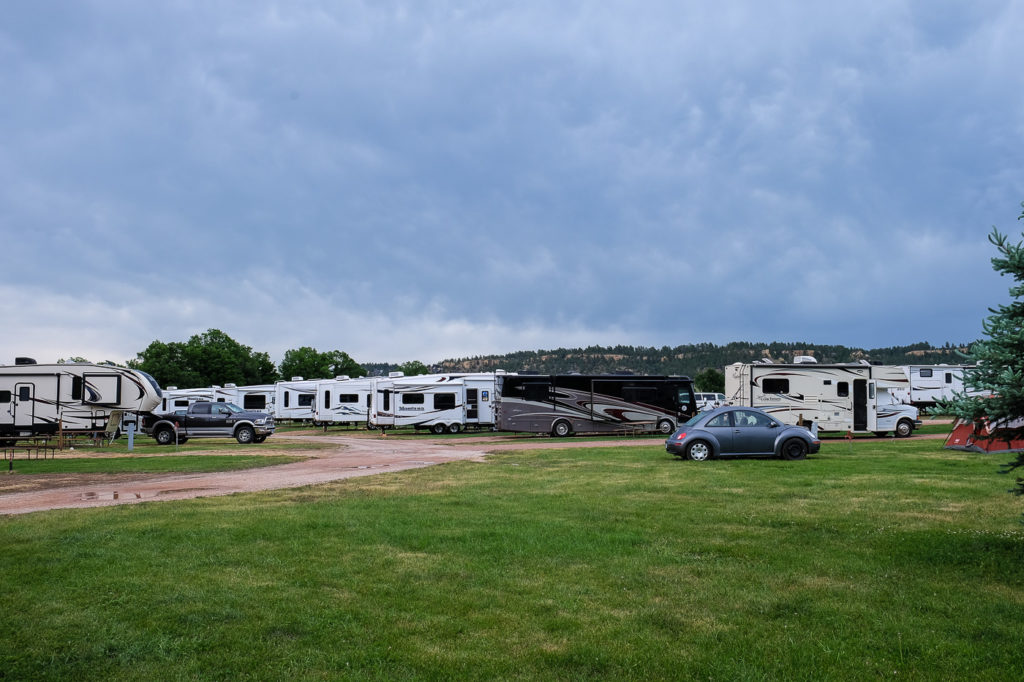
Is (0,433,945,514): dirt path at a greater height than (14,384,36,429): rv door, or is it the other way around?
(14,384,36,429): rv door

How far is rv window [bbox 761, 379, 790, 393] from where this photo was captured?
28.4 metres

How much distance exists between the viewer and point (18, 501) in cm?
1255

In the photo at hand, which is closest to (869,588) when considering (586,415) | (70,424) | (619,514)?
(619,514)

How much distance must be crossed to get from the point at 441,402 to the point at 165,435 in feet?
41.8

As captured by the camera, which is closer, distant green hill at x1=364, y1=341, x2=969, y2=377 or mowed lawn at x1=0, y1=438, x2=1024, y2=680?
mowed lawn at x1=0, y1=438, x2=1024, y2=680

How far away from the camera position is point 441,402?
38.1 metres

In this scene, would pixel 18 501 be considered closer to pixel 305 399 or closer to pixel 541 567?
pixel 541 567

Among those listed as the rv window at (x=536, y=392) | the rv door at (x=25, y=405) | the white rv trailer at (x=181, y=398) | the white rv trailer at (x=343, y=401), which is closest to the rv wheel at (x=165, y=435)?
the rv door at (x=25, y=405)

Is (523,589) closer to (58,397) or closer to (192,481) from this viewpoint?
(192,481)

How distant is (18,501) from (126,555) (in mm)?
6718

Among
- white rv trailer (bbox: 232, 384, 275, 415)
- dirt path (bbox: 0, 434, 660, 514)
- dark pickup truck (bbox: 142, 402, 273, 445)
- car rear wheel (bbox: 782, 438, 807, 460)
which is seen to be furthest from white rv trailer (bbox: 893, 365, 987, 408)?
white rv trailer (bbox: 232, 384, 275, 415)

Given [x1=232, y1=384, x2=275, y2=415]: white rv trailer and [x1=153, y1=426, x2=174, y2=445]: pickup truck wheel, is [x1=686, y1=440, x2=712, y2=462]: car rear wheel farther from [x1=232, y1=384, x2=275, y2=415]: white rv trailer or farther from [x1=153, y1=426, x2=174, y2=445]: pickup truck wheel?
[x1=232, y1=384, x2=275, y2=415]: white rv trailer

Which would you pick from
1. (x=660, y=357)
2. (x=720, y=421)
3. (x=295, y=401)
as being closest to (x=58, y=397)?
(x=295, y=401)

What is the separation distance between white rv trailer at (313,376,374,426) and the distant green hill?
142ft
